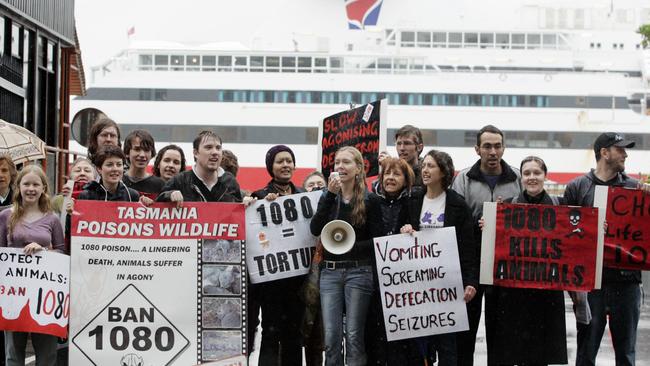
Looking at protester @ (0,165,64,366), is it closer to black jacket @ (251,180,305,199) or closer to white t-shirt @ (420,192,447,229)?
black jacket @ (251,180,305,199)

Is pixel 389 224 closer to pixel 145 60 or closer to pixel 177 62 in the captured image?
pixel 177 62

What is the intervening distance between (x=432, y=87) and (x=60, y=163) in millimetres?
41286

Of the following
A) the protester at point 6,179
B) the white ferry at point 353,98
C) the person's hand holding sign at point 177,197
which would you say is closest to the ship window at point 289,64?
the white ferry at point 353,98

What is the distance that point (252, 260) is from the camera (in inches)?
277

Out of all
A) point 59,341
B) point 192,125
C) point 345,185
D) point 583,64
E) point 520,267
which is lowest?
point 59,341

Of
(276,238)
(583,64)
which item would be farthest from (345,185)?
(583,64)

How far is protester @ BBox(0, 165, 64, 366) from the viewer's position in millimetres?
6621

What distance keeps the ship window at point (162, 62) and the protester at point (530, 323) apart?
5279cm

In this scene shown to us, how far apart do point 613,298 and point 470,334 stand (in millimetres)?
1059

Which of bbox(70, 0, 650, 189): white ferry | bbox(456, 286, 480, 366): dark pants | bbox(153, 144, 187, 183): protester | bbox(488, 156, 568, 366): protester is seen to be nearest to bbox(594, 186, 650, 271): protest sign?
bbox(488, 156, 568, 366): protester

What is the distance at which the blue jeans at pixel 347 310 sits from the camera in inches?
265

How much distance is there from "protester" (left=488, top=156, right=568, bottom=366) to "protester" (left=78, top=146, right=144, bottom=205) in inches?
107

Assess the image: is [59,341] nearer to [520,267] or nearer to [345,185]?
[345,185]

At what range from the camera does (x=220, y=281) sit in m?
A: 6.76
